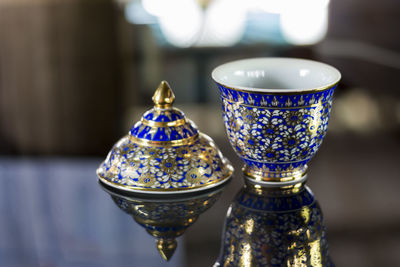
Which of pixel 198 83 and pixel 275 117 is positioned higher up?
pixel 275 117

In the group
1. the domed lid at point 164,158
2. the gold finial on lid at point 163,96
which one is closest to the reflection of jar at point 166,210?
the domed lid at point 164,158

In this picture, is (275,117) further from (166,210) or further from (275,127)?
(166,210)

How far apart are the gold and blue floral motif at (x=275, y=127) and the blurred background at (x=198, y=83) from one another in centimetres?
6

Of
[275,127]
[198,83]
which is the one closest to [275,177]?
[275,127]

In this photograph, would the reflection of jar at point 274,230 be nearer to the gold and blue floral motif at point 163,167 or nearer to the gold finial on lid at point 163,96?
the gold and blue floral motif at point 163,167

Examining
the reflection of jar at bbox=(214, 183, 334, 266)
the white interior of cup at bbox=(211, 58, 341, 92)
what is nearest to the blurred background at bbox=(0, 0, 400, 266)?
the reflection of jar at bbox=(214, 183, 334, 266)

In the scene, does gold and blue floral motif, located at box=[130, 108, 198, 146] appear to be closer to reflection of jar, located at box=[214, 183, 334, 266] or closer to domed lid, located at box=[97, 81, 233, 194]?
domed lid, located at box=[97, 81, 233, 194]

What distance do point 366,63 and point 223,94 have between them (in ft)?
2.43

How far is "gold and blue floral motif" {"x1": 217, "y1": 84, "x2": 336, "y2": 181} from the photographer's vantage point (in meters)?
0.85

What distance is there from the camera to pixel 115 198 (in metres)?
0.91

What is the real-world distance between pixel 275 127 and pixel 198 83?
815 millimetres

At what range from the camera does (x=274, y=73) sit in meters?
1.00

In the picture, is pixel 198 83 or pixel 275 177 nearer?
pixel 275 177

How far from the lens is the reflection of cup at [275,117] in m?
0.85
